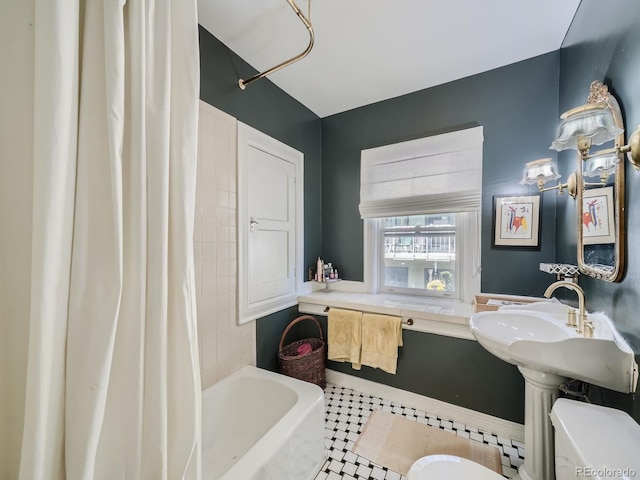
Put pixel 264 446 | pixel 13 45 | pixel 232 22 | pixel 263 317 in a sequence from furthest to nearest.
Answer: pixel 263 317
pixel 232 22
pixel 264 446
pixel 13 45

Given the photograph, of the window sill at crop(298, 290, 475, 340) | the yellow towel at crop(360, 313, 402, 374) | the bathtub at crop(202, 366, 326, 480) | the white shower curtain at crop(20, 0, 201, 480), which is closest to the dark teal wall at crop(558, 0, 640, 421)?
the window sill at crop(298, 290, 475, 340)

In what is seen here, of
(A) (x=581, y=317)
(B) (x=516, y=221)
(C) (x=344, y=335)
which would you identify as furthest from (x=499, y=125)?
(C) (x=344, y=335)

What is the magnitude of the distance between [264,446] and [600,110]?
1.87 metres

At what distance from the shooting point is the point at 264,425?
149cm

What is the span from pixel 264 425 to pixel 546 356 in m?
1.50

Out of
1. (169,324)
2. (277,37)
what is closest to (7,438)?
(169,324)

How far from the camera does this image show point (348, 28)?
1529 millimetres

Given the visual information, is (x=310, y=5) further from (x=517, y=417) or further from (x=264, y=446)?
(x=517, y=417)

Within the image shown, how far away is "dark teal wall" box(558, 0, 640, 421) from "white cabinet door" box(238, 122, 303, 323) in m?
1.88

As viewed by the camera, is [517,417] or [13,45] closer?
[13,45]

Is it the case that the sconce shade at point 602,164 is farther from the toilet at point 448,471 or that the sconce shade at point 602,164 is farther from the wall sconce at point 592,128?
the toilet at point 448,471

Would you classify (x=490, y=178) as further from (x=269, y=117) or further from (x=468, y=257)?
(x=269, y=117)

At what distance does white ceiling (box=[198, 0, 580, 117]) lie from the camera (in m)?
1.39

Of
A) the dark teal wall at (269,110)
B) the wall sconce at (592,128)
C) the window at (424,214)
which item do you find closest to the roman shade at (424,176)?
the window at (424,214)
